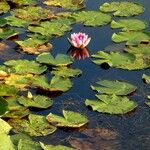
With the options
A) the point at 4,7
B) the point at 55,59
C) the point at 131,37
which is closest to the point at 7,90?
the point at 55,59

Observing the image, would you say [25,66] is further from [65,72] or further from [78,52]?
[78,52]

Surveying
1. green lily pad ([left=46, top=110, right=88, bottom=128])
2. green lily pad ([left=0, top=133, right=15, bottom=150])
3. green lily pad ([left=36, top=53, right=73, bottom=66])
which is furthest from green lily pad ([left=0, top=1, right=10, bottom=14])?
green lily pad ([left=0, top=133, right=15, bottom=150])

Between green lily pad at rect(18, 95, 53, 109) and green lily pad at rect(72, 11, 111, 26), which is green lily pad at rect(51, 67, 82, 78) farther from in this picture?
green lily pad at rect(72, 11, 111, 26)

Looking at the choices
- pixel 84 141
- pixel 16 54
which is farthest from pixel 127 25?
pixel 84 141

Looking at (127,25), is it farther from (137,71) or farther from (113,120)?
(113,120)

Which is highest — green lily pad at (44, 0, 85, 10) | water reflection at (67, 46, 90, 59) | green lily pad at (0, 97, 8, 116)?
green lily pad at (0, 97, 8, 116)

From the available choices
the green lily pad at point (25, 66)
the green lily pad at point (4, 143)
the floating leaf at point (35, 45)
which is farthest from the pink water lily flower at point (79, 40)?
the green lily pad at point (4, 143)
